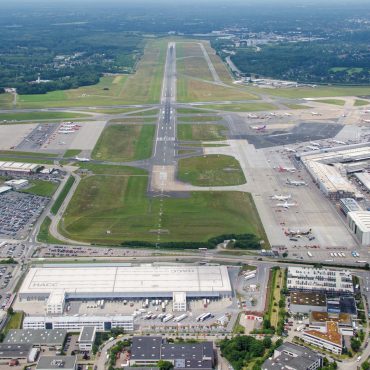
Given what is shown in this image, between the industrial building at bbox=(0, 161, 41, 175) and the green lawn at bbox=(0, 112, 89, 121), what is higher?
the industrial building at bbox=(0, 161, 41, 175)

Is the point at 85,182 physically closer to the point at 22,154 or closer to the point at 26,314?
the point at 22,154

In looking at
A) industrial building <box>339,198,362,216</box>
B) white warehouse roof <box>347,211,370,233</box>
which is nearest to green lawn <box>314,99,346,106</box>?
industrial building <box>339,198,362,216</box>

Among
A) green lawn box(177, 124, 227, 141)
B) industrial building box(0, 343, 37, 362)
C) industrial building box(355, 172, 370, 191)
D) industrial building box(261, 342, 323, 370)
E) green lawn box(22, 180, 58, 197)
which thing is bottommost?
green lawn box(177, 124, 227, 141)

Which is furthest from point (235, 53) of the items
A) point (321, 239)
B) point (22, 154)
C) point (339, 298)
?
point (339, 298)

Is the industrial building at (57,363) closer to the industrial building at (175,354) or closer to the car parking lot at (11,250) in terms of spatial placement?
the industrial building at (175,354)

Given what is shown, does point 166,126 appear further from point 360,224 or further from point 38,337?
point 38,337

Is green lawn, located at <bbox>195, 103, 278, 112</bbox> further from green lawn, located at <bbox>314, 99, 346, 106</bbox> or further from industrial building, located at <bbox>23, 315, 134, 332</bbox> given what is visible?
industrial building, located at <bbox>23, 315, 134, 332</bbox>
